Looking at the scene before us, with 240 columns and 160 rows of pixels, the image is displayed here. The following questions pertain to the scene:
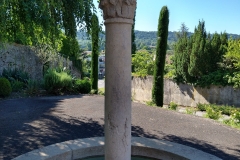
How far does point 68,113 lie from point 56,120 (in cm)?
74

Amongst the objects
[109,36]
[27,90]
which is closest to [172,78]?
[27,90]

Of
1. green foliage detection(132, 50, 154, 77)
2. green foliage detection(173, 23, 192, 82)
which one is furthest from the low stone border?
green foliage detection(132, 50, 154, 77)

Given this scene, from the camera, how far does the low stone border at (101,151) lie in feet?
8.24

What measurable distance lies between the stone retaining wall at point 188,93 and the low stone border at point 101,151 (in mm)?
10353

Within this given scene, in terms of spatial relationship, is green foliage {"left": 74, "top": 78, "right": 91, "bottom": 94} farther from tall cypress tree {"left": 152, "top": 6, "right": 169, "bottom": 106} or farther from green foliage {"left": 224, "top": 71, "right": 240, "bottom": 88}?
green foliage {"left": 224, "top": 71, "right": 240, "bottom": 88}

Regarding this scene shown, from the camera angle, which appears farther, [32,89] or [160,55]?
[160,55]

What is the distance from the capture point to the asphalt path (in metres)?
3.42

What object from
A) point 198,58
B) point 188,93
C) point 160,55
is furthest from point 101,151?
point 188,93

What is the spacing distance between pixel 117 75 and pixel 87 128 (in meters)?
2.83

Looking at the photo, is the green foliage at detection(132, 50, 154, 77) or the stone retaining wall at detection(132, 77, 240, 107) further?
the green foliage at detection(132, 50, 154, 77)

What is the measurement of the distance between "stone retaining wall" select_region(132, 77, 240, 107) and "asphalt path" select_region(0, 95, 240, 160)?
7.38 m

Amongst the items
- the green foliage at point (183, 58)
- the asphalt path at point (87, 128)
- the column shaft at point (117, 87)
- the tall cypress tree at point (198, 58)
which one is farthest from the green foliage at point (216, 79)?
the column shaft at point (117, 87)

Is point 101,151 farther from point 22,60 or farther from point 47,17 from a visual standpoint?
point 22,60

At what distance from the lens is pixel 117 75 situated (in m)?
1.81
